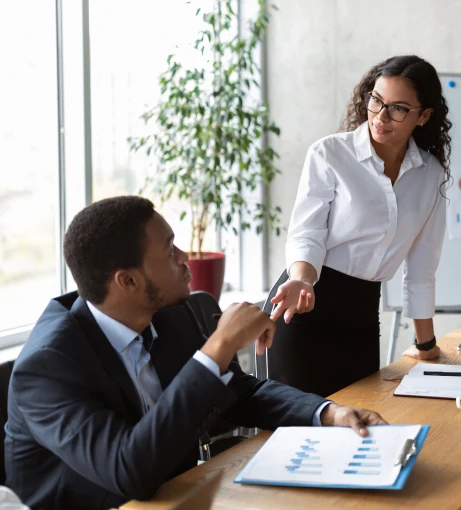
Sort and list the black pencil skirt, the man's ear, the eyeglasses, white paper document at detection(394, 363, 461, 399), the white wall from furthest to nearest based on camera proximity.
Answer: the white wall → the black pencil skirt → the eyeglasses → white paper document at detection(394, 363, 461, 399) → the man's ear

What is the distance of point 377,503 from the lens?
1247 millimetres

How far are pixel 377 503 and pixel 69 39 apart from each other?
2.64 meters

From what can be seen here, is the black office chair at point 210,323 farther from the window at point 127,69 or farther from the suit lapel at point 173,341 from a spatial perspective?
the window at point 127,69

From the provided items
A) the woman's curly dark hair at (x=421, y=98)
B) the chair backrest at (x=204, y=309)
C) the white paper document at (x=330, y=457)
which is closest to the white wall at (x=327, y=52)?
the woman's curly dark hair at (x=421, y=98)

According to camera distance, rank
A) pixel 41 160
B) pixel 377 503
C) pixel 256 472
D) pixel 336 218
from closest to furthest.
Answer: pixel 377 503 → pixel 256 472 → pixel 336 218 → pixel 41 160

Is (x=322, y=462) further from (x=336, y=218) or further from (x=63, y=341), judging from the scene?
(x=336, y=218)

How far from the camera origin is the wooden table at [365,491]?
1.25m

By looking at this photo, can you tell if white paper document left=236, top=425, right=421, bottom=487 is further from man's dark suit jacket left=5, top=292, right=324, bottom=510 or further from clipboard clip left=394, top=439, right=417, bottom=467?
man's dark suit jacket left=5, top=292, right=324, bottom=510

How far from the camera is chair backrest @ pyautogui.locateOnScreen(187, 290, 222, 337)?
230 centimetres

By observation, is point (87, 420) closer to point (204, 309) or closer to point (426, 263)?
point (204, 309)

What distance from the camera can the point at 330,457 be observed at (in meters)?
1.37

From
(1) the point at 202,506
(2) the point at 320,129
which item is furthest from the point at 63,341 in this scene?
(2) the point at 320,129

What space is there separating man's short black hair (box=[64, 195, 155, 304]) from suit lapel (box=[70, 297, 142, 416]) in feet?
0.17

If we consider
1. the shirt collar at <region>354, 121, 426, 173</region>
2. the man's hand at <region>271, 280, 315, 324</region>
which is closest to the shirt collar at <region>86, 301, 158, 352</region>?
the man's hand at <region>271, 280, 315, 324</region>
